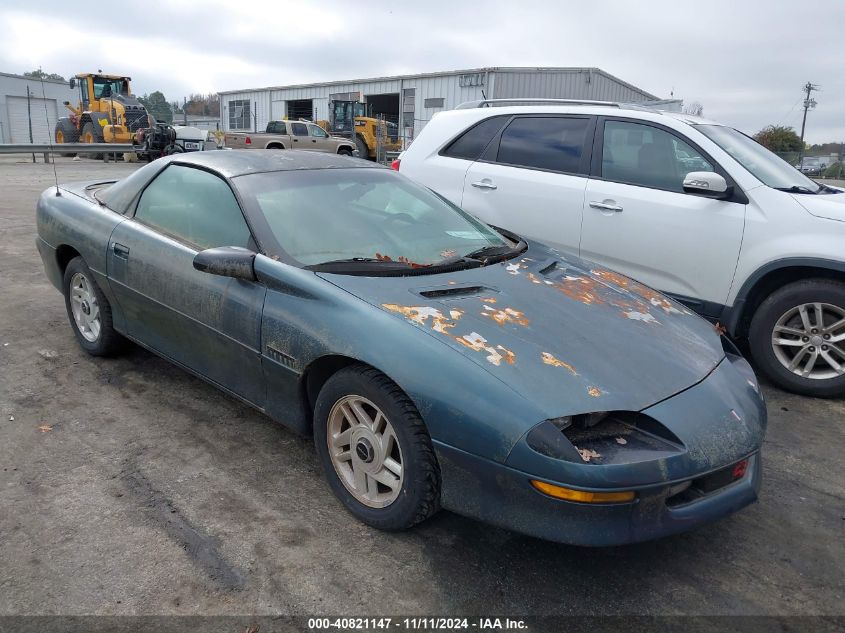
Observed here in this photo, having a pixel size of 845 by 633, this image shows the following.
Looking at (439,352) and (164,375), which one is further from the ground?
(439,352)

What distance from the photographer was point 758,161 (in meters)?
4.65

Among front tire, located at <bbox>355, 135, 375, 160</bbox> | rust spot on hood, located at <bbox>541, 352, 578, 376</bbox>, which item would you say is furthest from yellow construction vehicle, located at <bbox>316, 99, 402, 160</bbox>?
rust spot on hood, located at <bbox>541, 352, 578, 376</bbox>

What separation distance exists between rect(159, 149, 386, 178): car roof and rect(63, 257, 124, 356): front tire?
0.94 metres

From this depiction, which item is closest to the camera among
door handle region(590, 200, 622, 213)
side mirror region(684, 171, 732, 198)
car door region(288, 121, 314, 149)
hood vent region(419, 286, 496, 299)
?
hood vent region(419, 286, 496, 299)

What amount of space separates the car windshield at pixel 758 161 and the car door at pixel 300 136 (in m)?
21.8

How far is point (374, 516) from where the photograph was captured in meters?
2.54

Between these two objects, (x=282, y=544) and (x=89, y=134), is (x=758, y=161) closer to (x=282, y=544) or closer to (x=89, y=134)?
(x=282, y=544)

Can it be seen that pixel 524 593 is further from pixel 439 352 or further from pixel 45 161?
pixel 45 161

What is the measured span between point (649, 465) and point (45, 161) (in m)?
26.7

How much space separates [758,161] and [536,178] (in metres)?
1.57

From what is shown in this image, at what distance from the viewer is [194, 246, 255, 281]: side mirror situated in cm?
288

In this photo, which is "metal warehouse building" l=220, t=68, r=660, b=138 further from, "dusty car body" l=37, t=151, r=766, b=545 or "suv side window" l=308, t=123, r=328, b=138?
"dusty car body" l=37, t=151, r=766, b=545

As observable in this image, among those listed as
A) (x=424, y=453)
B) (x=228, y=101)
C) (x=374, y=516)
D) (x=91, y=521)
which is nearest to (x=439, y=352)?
(x=424, y=453)

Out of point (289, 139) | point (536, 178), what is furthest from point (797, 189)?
point (289, 139)
